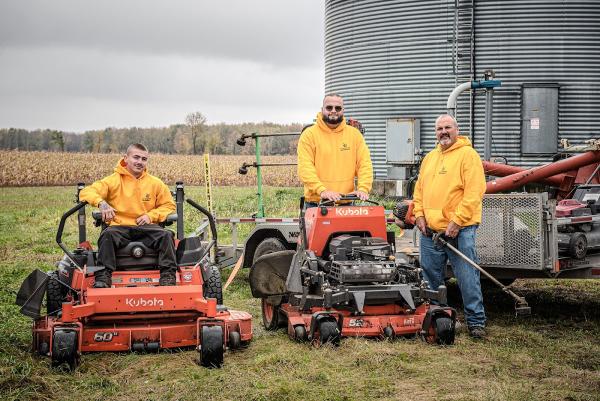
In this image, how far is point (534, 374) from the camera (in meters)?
6.32

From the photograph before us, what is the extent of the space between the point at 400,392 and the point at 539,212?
3.12 metres

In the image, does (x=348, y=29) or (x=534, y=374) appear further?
(x=348, y=29)

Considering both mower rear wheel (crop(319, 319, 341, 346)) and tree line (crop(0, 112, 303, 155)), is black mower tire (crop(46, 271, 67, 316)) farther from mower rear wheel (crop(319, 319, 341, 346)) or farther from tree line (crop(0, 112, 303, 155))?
tree line (crop(0, 112, 303, 155))

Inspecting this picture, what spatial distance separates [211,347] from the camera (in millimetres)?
6457

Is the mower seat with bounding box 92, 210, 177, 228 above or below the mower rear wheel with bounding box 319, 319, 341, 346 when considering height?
above

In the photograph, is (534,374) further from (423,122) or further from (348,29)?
(348,29)

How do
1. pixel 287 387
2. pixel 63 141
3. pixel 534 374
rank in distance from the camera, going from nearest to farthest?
1. pixel 287 387
2. pixel 534 374
3. pixel 63 141

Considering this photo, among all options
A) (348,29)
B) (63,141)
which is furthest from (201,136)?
(348,29)

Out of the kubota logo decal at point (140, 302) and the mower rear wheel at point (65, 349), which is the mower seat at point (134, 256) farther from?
the mower rear wheel at point (65, 349)

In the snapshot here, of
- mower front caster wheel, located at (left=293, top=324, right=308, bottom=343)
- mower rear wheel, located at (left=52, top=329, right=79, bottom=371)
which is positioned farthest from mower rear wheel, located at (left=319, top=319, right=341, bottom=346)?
mower rear wheel, located at (left=52, top=329, right=79, bottom=371)

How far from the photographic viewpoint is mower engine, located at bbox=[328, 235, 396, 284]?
7.27 metres

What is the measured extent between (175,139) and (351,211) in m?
91.9

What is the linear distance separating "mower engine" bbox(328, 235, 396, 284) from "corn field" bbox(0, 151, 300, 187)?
1047 inches

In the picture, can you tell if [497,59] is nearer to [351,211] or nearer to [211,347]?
[351,211]
